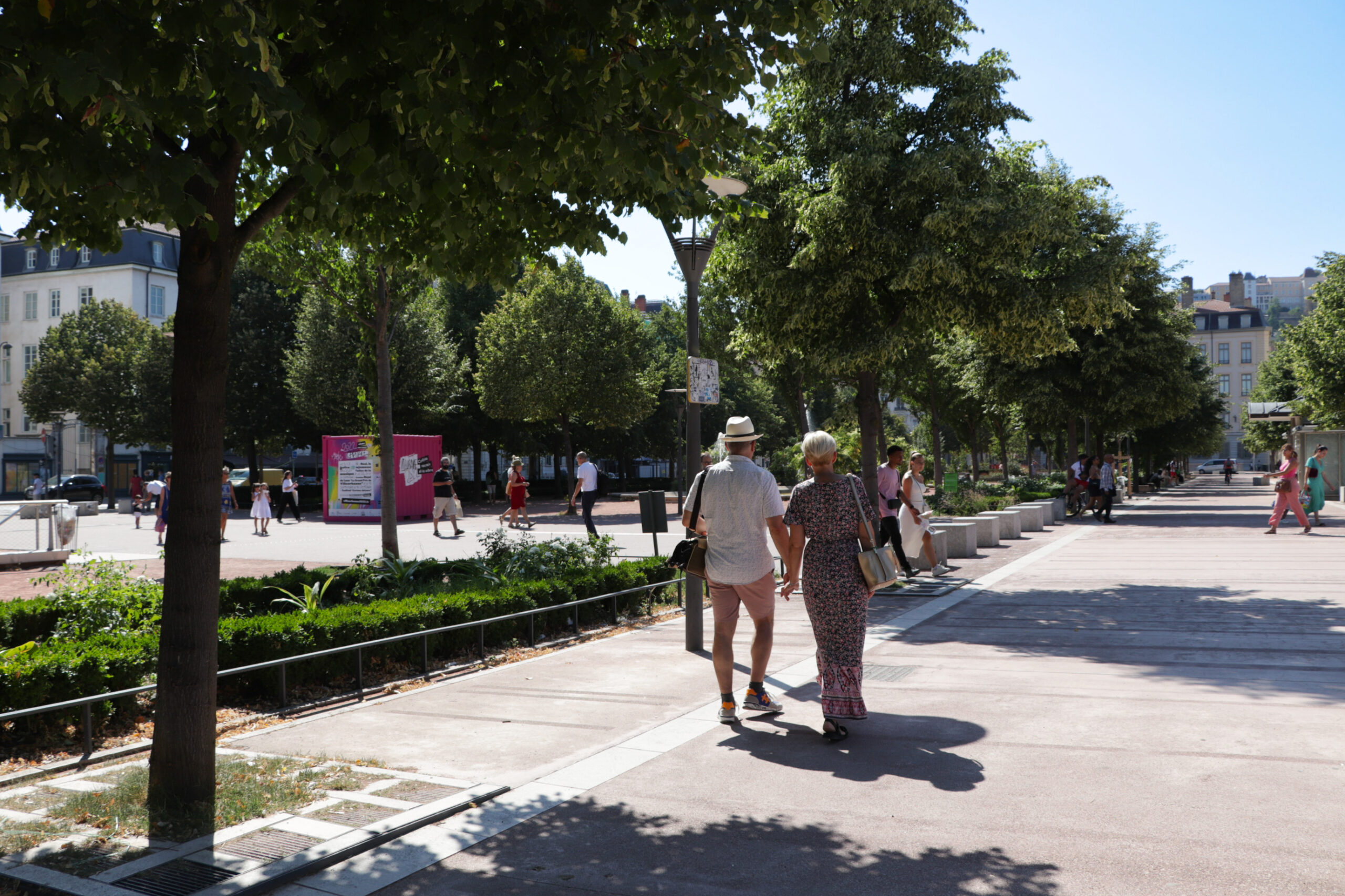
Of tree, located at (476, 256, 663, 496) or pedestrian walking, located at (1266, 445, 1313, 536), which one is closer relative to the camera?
pedestrian walking, located at (1266, 445, 1313, 536)

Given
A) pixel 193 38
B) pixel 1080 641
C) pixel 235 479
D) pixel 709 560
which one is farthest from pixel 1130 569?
pixel 235 479

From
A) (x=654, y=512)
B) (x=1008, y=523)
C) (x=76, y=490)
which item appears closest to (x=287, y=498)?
(x=1008, y=523)

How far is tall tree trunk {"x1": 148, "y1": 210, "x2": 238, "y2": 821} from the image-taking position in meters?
4.51

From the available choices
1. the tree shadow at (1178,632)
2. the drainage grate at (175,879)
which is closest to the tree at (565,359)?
the tree shadow at (1178,632)

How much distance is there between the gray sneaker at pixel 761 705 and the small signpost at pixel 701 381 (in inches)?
109

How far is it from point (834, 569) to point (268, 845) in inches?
129

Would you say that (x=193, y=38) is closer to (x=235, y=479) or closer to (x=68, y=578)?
(x=68, y=578)

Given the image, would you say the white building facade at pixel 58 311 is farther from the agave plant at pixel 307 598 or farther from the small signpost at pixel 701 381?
the small signpost at pixel 701 381

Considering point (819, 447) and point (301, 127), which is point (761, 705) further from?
point (301, 127)

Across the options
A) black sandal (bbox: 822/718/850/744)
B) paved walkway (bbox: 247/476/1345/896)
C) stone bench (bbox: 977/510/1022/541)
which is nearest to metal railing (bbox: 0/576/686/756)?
paved walkway (bbox: 247/476/1345/896)

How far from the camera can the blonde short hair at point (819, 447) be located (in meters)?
6.06

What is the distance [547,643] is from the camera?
29.7 feet

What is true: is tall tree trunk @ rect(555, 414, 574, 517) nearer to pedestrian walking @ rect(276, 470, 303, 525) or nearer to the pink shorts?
pedestrian walking @ rect(276, 470, 303, 525)

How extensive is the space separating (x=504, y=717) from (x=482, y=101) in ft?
12.1
